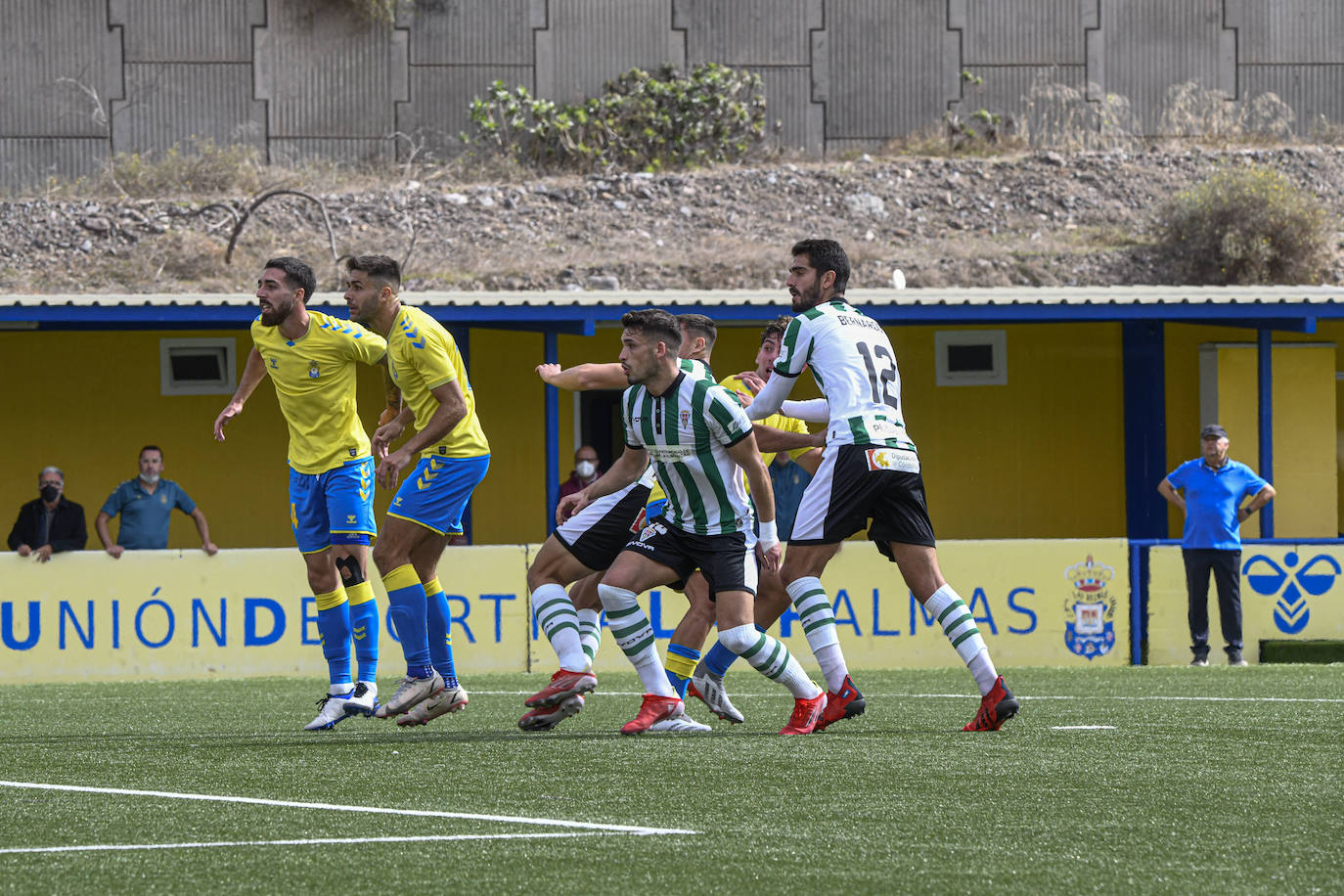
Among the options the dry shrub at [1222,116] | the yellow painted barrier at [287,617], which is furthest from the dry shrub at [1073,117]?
the yellow painted barrier at [287,617]

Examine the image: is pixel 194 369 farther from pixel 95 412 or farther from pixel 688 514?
pixel 688 514

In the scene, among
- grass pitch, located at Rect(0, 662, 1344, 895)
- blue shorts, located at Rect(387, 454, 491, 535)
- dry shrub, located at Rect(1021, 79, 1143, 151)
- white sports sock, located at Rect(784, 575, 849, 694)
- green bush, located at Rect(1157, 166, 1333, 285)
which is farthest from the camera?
dry shrub, located at Rect(1021, 79, 1143, 151)

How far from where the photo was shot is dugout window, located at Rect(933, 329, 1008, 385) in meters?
18.8

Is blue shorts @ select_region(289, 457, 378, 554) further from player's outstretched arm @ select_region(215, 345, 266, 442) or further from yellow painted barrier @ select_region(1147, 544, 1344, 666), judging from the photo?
yellow painted barrier @ select_region(1147, 544, 1344, 666)

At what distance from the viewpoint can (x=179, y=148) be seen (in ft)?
108

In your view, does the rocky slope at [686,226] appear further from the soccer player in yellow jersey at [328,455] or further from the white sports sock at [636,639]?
the white sports sock at [636,639]

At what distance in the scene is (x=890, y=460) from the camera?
23.3ft

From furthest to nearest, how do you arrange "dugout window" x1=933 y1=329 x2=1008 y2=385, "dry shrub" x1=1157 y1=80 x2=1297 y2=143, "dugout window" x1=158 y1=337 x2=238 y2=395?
"dry shrub" x1=1157 y1=80 x2=1297 y2=143
"dugout window" x1=933 y1=329 x2=1008 y2=385
"dugout window" x1=158 y1=337 x2=238 y2=395

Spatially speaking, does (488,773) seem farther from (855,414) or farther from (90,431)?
(90,431)

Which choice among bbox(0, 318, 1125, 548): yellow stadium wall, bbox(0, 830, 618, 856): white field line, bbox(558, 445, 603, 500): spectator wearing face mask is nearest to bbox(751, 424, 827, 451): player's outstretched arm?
bbox(0, 830, 618, 856): white field line

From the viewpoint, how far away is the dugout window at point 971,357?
18844 millimetres

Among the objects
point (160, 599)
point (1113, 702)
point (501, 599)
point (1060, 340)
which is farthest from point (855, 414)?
point (1060, 340)

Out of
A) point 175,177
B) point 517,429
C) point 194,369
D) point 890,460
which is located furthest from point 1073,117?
point 890,460

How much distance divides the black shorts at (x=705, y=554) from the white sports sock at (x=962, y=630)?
0.75 meters
